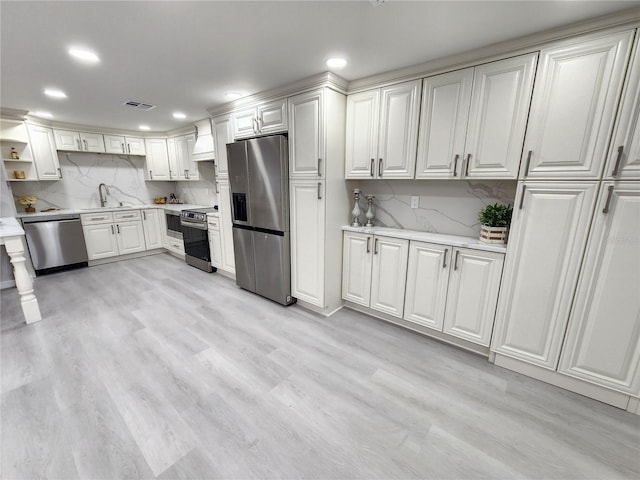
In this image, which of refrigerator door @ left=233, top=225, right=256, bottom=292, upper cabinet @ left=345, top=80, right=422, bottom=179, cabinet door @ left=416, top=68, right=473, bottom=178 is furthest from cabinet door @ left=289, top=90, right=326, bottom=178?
refrigerator door @ left=233, top=225, right=256, bottom=292

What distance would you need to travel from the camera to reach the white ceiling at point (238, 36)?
4.66 feet

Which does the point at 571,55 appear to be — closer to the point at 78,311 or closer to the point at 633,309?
the point at 633,309

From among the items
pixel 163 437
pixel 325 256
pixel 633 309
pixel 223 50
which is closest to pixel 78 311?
pixel 163 437

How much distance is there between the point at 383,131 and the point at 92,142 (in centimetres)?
480

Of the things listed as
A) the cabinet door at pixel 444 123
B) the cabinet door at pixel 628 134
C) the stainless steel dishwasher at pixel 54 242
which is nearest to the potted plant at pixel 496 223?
the cabinet door at pixel 444 123

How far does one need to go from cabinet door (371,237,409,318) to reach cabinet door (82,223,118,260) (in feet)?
14.5

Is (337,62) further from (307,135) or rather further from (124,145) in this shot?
(124,145)

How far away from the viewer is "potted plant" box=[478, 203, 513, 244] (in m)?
2.01

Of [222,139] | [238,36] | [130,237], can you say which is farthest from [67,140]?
[238,36]

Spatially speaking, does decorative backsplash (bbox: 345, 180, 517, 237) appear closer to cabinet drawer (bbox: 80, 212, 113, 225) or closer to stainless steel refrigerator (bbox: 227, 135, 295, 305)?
stainless steel refrigerator (bbox: 227, 135, 295, 305)

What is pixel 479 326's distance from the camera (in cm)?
210

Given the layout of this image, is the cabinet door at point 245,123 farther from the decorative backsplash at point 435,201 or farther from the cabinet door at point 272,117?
the decorative backsplash at point 435,201

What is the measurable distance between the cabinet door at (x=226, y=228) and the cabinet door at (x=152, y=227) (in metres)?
2.07

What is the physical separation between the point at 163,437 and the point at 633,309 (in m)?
2.78
